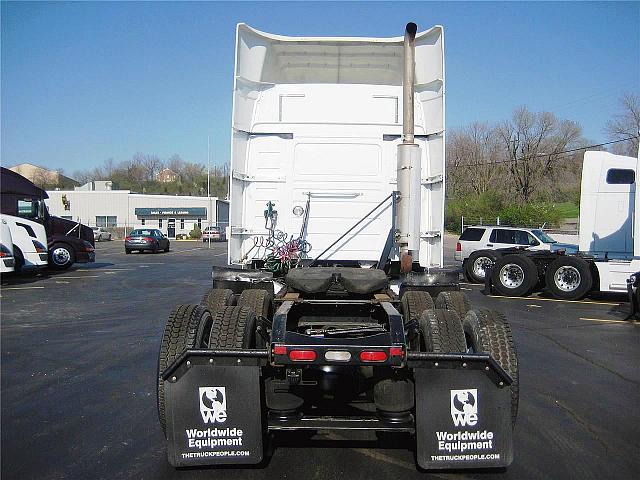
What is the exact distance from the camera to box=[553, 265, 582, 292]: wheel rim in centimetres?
1517

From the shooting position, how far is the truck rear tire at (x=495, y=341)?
436cm

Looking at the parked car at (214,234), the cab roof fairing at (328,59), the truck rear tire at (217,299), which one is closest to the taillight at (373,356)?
the truck rear tire at (217,299)

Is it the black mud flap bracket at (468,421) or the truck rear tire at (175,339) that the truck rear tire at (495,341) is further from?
the truck rear tire at (175,339)

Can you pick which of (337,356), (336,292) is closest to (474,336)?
(337,356)

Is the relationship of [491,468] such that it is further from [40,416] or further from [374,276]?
[40,416]

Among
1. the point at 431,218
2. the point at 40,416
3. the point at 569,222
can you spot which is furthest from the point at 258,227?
Answer: the point at 569,222

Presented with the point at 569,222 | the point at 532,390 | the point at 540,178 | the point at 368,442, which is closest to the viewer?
the point at 368,442

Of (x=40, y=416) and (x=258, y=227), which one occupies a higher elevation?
(x=258, y=227)

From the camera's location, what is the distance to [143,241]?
118 feet

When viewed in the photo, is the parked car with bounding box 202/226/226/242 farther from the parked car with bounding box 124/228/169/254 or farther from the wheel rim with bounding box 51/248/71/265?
the wheel rim with bounding box 51/248/71/265

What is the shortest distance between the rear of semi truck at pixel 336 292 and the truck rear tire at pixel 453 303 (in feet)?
0.06

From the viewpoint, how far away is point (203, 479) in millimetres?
4191

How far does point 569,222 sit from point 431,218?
40375mm

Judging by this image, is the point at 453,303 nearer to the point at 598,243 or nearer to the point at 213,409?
the point at 213,409
